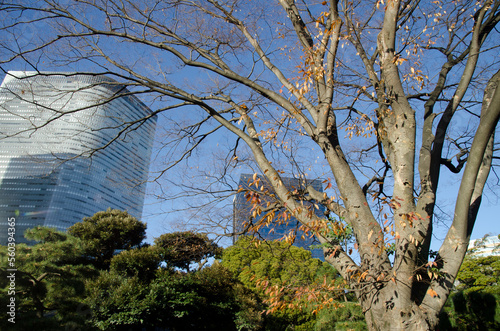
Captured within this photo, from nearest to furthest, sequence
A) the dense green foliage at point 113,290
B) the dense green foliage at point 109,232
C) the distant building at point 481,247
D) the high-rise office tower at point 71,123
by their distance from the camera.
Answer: the high-rise office tower at point 71,123
the dense green foliage at point 113,290
the distant building at point 481,247
the dense green foliage at point 109,232

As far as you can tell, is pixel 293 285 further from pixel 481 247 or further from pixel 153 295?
pixel 481 247

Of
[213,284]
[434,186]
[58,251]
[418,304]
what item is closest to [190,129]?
[434,186]

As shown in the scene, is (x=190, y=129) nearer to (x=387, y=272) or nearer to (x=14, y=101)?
(x=14, y=101)

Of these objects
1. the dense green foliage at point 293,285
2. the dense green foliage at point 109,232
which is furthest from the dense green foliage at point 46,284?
the dense green foliage at point 109,232

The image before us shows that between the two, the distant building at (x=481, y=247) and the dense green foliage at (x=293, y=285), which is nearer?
the dense green foliage at (x=293, y=285)

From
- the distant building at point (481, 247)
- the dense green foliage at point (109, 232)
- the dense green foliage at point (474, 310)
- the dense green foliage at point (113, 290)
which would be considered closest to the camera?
the dense green foliage at point (113, 290)

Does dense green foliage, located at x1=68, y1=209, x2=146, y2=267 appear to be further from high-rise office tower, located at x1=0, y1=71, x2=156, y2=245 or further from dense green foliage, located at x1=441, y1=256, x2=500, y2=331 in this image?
dense green foliage, located at x1=441, y1=256, x2=500, y2=331

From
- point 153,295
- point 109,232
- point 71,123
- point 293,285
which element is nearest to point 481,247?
point 293,285

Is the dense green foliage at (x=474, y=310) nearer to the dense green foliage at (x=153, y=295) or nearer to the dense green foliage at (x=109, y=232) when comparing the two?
the dense green foliage at (x=153, y=295)

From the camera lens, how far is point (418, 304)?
1.81 m

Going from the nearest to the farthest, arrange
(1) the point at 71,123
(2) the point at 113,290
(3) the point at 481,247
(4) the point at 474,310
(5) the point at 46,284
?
(1) the point at 71,123
(5) the point at 46,284
(4) the point at 474,310
(2) the point at 113,290
(3) the point at 481,247

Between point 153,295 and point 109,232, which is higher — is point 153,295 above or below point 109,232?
below

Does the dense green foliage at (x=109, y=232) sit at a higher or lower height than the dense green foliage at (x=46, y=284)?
higher

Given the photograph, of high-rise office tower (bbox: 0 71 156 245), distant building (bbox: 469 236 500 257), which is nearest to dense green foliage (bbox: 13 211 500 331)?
distant building (bbox: 469 236 500 257)
